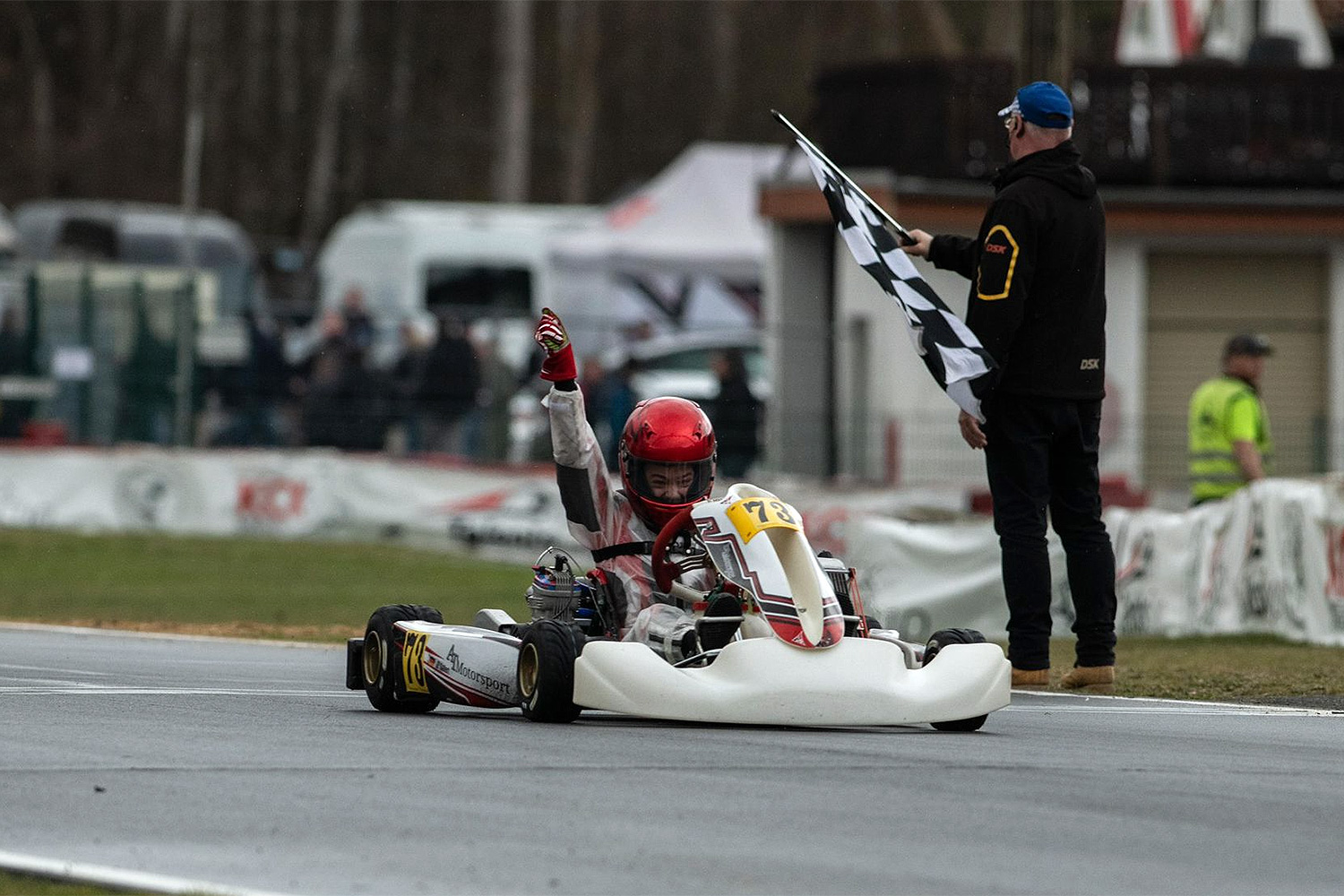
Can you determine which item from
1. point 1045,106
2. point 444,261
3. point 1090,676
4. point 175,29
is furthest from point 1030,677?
point 175,29

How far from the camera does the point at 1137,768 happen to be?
267 inches

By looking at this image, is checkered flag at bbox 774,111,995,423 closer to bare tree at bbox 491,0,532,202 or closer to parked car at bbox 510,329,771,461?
parked car at bbox 510,329,771,461

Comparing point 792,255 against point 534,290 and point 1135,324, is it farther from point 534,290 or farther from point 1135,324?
point 534,290

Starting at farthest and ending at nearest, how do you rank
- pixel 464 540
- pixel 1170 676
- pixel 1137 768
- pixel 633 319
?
pixel 633 319 < pixel 464 540 < pixel 1170 676 < pixel 1137 768

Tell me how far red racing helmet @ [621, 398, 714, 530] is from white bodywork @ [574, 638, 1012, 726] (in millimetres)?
1020

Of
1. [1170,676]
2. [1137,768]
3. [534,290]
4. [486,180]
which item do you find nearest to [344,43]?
[486,180]

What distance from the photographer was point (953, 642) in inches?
315

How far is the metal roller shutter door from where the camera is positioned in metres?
24.5

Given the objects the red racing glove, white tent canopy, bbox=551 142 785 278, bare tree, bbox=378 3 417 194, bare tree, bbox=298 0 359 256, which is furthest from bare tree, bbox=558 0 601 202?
the red racing glove

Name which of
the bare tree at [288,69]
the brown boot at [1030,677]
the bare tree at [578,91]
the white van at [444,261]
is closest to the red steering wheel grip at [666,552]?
the brown boot at [1030,677]

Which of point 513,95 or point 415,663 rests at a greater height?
point 513,95

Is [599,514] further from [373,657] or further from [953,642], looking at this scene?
[953,642]

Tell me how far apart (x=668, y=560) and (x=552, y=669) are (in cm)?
74

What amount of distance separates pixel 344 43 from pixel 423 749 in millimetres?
46543
